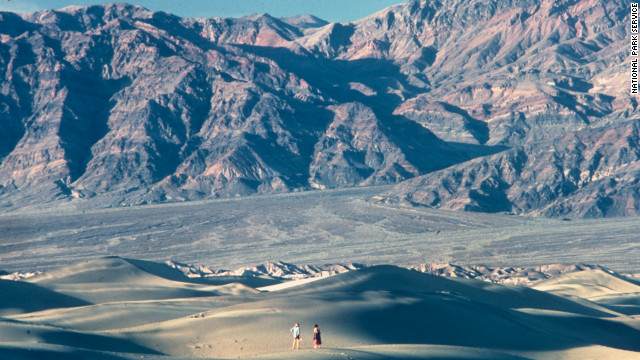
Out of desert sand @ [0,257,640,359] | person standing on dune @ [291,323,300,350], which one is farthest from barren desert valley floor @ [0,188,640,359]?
person standing on dune @ [291,323,300,350]

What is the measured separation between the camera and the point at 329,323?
53.8m

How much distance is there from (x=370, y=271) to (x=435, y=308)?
24429mm

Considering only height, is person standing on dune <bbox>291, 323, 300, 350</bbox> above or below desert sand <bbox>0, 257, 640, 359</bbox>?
above

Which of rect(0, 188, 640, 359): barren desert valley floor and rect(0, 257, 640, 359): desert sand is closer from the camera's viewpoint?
rect(0, 257, 640, 359): desert sand

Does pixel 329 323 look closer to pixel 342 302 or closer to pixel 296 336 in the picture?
pixel 342 302

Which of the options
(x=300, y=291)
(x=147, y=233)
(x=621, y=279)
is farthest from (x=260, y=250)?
(x=300, y=291)

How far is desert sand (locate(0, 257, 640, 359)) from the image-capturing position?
46250 mm

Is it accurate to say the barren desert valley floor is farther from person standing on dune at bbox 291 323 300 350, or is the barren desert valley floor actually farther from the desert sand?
person standing on dune at bbox 291 323 300 350

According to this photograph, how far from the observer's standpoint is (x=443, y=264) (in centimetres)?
13162

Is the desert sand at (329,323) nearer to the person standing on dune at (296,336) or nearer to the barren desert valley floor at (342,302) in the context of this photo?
the barren desert valley floor at (342,302)

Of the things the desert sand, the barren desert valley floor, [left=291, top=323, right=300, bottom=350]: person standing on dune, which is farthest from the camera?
the barren desert valley floor

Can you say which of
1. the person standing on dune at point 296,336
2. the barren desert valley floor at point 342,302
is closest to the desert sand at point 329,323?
the barren desert valley floor at point 342,302

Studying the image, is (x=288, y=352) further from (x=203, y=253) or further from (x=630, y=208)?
(x=630, y=208)

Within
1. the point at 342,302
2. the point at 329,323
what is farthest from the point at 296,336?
the point at 342,302
